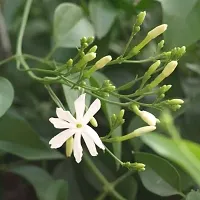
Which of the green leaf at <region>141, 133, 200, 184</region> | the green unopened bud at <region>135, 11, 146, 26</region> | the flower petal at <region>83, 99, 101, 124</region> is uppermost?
the green unopened bud at <region>135, 11, 146, 26</region>

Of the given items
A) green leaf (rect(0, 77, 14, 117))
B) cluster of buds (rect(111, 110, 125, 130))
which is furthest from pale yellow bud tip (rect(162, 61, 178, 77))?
green leaf (rect(0, 77, 14, 117))

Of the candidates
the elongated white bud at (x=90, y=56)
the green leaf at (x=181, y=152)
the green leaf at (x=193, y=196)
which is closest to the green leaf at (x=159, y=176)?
the green leaf at (x=193, y=196)

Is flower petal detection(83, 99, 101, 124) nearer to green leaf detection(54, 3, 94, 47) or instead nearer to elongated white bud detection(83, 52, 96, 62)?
elongated white bud detection(83, 52, 96, 62)

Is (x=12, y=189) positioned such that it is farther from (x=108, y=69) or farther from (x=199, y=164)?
(x=199, y=164)

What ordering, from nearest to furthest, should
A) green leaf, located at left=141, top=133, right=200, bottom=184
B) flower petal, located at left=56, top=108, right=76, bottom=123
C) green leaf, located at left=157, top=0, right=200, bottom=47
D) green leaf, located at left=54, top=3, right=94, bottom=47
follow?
green leaf, located at left=141, top=133, right=200, bottom=184 < flower petal, located at left=56, top=108, right=76, bottom=123 < green leaf, located at left=157, top=0, right=200, bottom=47 < green leaf, located at left=54, top=3, right=94, bottom=47

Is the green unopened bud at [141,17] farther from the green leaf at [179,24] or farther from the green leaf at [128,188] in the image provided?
the green leaf at [128,188]

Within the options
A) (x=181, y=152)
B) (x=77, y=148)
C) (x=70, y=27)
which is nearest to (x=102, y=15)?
(x=70, y=27)
